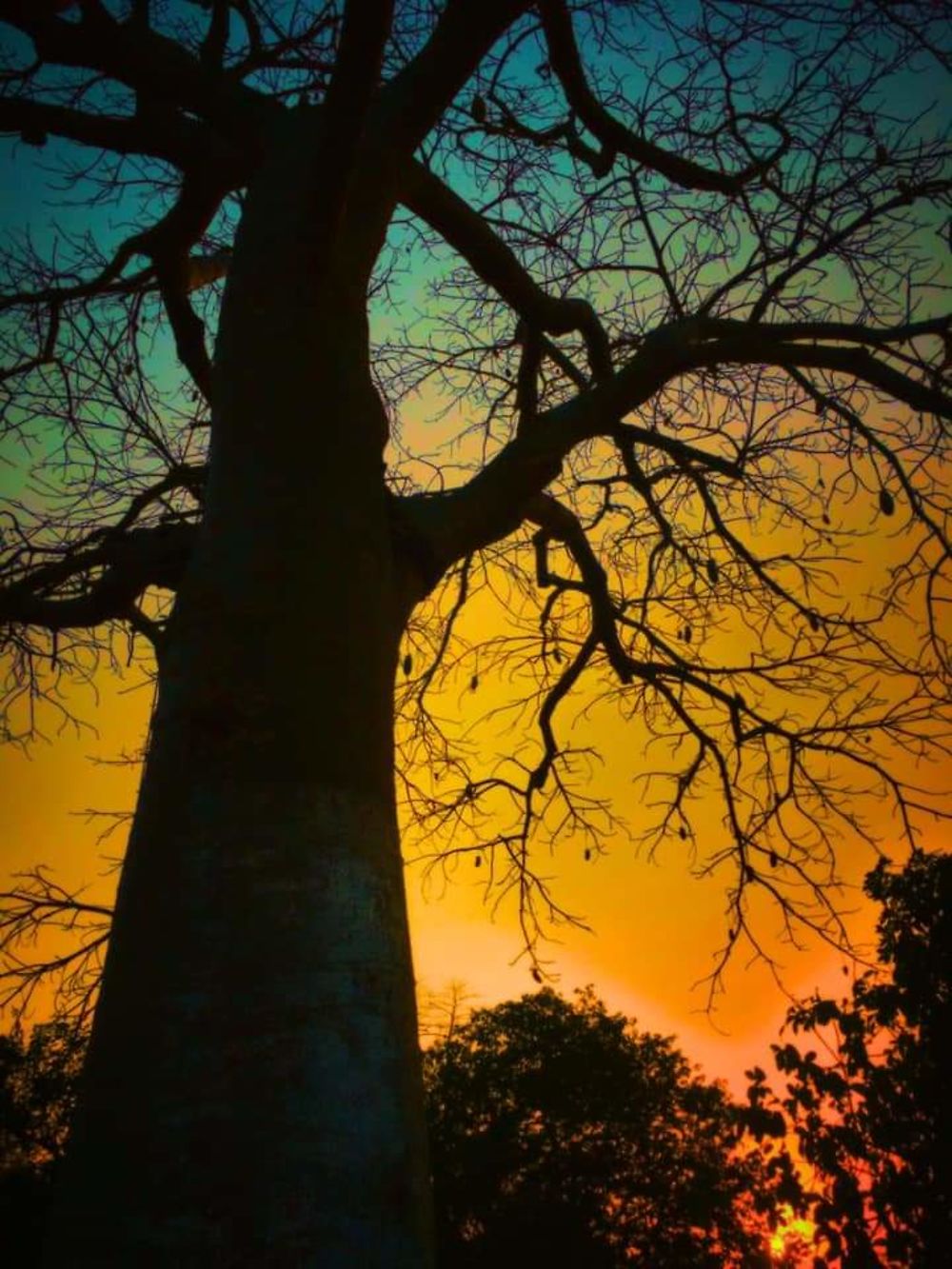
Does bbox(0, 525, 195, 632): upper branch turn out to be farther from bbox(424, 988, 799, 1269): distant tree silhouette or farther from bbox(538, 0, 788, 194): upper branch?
bbox(424, 988, 799, 1269): distant tree silhouette

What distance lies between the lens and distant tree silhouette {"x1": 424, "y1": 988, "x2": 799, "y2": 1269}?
19.5 metres

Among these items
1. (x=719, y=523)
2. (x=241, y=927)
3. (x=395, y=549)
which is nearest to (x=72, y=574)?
(x=395, y=549)

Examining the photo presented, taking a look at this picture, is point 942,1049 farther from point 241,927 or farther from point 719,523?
point 241,927

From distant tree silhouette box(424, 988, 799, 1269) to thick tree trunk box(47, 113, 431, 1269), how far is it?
20.2 metres

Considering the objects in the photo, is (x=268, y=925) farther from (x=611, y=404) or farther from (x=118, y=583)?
(x=611, y=404)

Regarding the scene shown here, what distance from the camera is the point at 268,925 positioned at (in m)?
1.50

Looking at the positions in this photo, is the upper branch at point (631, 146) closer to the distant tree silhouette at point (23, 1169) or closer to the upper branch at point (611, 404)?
the upper branch at point (611, 404)

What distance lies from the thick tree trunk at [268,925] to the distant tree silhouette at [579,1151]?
20.2 meters

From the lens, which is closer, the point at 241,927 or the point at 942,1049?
the point at 241,927

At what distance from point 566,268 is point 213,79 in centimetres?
192

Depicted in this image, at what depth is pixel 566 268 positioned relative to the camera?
4609mm

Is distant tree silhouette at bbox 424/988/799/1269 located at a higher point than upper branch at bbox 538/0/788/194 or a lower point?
lower

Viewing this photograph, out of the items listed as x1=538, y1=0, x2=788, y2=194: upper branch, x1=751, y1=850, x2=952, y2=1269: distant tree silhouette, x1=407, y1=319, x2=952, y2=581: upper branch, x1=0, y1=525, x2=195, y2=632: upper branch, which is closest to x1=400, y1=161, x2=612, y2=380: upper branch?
x1=538, y1=0, x2=788, y2=194: upper branch

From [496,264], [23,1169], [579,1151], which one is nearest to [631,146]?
[496,264]
